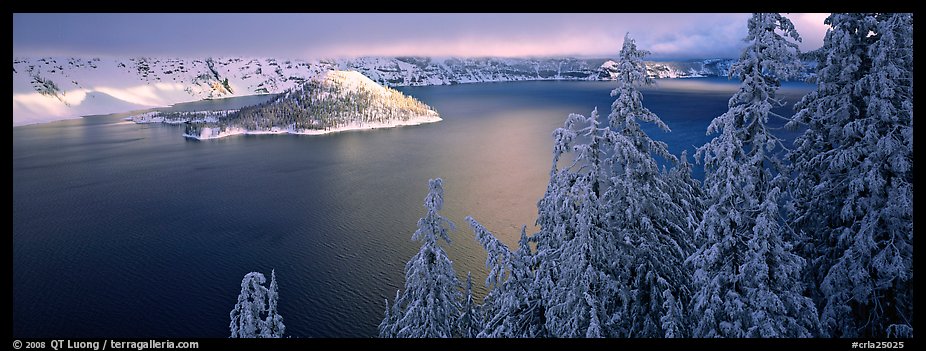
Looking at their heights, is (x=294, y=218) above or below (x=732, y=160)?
below

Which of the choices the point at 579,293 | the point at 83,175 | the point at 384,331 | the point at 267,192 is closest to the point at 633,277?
the point at 579,293

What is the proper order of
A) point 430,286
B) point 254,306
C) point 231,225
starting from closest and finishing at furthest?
point 254,306 < point 430,286 < point 231,225

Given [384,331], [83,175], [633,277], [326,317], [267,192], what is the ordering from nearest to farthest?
[633,277], [384,331], [326,317], [267,192], [83,175]

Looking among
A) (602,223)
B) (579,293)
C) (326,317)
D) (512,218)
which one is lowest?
(326,317)

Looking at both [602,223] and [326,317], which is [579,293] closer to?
[602,223]

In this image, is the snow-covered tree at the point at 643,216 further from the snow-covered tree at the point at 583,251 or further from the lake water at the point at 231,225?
the lake water at the point at 231,225

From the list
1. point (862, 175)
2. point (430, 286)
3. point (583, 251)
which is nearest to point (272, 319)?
point (430, 286)

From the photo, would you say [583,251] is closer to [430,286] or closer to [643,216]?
[643,216]
